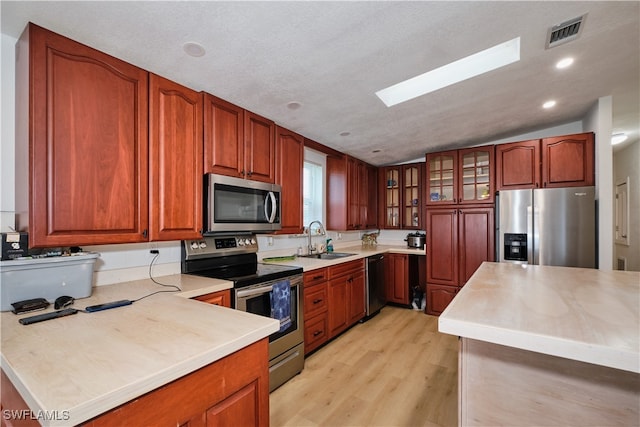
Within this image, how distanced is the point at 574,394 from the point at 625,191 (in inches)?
A: 227

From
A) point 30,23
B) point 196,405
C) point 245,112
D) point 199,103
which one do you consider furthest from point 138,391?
point 245,112

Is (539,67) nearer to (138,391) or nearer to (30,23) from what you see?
(138,391)

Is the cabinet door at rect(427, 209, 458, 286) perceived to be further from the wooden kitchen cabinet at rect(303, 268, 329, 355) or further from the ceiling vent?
the ceiling vent

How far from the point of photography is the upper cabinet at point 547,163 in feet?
9.62

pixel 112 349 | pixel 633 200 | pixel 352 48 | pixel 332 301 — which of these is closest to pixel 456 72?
pixel 352 48

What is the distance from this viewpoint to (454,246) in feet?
11.9

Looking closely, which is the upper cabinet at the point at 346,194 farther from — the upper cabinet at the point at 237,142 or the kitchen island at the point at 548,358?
the kitchen island at the point at 548,358

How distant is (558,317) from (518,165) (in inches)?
115

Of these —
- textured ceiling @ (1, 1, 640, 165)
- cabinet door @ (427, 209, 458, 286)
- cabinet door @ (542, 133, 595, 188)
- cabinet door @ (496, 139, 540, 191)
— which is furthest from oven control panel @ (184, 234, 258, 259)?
cabinet door @ (542, 133, 595, 188)

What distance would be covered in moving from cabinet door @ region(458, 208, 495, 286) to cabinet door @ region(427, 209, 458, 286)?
7 cm

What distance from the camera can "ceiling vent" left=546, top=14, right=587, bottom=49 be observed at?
1.62 metres

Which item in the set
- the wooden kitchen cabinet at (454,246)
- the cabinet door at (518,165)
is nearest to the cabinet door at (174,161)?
the wooden kitchen cabinet at (454,246)

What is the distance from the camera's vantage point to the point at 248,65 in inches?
70.4

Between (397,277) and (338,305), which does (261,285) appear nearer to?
(338,305)
